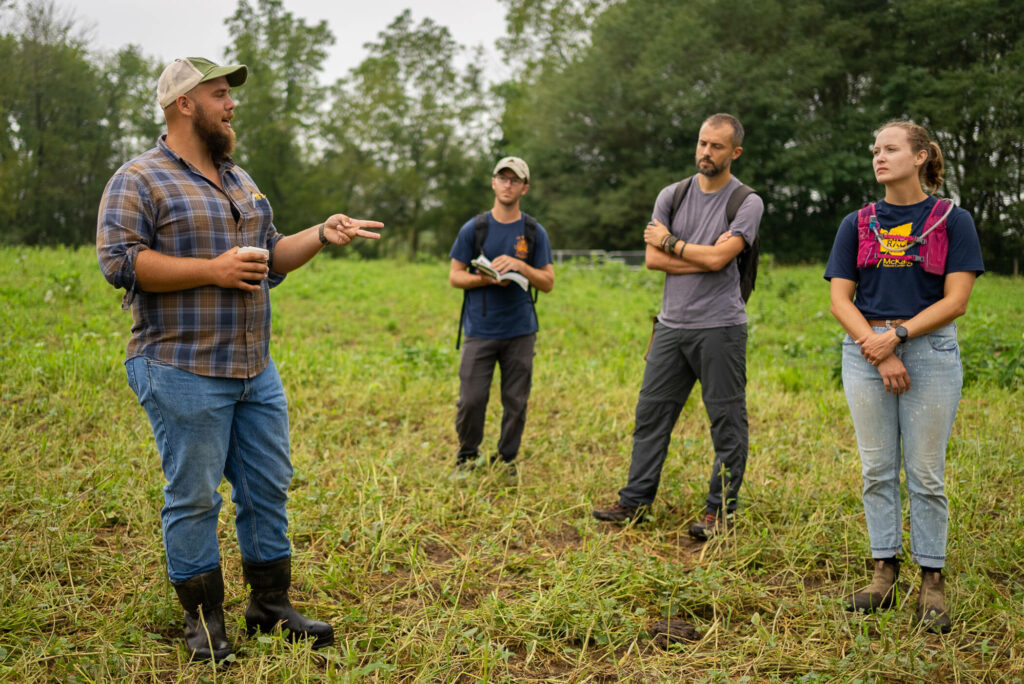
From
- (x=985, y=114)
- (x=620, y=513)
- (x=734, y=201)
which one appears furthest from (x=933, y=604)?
(x=985, y=114)

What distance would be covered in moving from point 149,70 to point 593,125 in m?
15.9

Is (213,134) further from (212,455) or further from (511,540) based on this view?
(511,540)

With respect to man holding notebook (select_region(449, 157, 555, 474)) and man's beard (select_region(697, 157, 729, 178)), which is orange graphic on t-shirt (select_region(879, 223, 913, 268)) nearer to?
man's beard (select_region(697, 157, 729, 178))

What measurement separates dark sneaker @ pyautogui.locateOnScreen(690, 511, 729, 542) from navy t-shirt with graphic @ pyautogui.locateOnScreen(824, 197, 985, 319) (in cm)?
139

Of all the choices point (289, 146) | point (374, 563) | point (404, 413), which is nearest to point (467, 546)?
point (374, 563)

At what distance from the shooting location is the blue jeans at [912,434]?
3.34 m

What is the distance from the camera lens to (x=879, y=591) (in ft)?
11.4

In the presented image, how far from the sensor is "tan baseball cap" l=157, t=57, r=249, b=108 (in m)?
2.84

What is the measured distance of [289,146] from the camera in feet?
106

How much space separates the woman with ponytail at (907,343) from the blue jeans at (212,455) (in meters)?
2.50

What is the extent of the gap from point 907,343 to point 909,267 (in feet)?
1.08

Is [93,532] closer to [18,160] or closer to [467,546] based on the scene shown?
→ [467,546]

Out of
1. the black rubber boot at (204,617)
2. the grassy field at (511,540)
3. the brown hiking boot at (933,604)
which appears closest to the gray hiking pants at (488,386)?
the grassy field at (511,540)

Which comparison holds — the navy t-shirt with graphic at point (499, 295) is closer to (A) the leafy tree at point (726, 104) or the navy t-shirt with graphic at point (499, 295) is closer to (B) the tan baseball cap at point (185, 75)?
(B) the tan baseball cap at point (185, 75)
